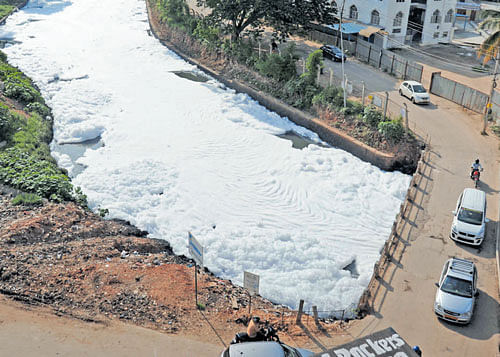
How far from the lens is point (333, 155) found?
2550cm

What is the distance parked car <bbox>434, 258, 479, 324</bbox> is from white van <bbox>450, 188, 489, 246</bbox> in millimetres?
2424

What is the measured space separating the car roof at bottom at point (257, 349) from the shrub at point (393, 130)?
16906 millimetres

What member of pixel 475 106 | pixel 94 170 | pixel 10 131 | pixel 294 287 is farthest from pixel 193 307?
pixel 475 106

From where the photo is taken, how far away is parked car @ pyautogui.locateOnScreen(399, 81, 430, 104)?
95.7 ft

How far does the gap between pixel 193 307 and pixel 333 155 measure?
14242 mm

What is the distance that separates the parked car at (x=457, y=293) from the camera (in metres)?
13.5

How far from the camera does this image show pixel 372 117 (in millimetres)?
25844

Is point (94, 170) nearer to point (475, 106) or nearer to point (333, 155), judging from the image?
point (333, 155)

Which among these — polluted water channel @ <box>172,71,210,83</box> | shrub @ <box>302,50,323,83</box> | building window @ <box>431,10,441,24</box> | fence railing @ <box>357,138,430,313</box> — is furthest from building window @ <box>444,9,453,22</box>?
fence railing @ <box>357,138,430,313</box>

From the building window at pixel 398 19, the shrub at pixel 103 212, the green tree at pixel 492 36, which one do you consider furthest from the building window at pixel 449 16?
the shrub at pixel 103 212

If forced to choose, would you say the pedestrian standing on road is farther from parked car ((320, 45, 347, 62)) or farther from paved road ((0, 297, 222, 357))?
paved road ((0, 297, 222, 357))

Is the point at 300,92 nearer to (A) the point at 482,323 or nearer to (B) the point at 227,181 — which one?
(B) the point at 227,181

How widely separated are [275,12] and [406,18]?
42.8ft

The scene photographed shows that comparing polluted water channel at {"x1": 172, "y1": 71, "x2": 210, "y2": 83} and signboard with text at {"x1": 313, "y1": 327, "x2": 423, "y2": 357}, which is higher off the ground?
signboard with text at {"x1": 313, "y1": 327, "x2": 423, "y2": 357}
